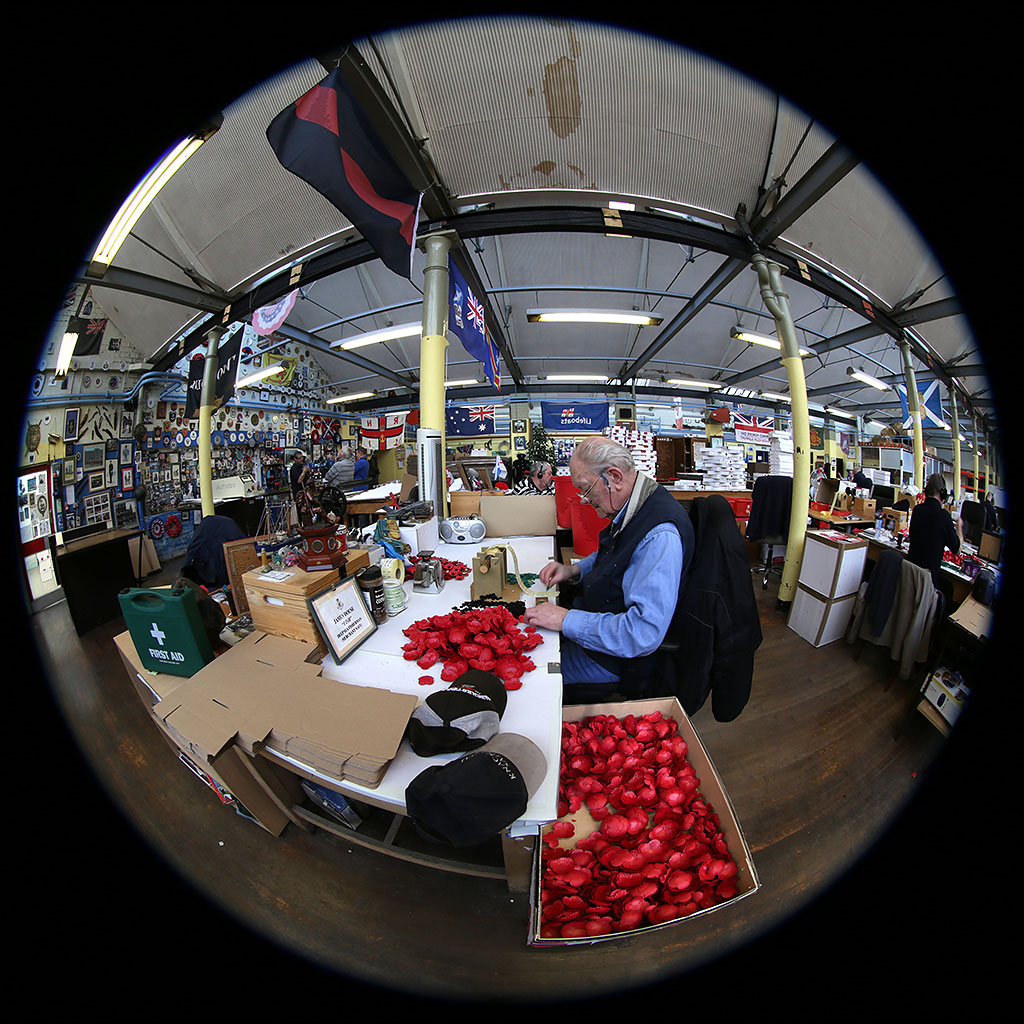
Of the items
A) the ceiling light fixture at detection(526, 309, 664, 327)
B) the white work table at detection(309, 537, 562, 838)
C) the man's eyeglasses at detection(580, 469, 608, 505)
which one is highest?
the ceiling light fixture at detection(526, 309, 664, 327)

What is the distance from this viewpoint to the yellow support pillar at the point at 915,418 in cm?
221

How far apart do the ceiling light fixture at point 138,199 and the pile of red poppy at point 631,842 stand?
2684mm

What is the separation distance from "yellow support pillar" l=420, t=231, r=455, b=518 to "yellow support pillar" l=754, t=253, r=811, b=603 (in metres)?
3.37

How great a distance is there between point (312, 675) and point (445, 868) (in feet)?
2.45

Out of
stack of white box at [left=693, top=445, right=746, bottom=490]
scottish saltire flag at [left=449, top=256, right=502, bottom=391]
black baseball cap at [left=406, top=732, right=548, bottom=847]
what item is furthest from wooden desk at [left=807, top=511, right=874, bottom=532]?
black baseball cap at [left=406, top=732, right=548, bottom=847]

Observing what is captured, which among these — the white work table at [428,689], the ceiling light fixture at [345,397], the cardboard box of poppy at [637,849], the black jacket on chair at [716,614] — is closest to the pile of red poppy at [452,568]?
the white work table at [428,689]

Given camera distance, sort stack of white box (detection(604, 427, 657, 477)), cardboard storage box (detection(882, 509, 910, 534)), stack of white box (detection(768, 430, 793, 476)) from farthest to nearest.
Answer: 1. stack of white box (detection(768, 430, 793, 476))
2. stack of white box (detection(604, 427, 657, 477))
3. cardboard storage box (detection(882, 509, 910, 534))

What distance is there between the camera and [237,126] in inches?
97.6

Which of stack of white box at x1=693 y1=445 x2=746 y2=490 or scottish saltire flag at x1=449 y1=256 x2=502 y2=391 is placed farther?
stack of white box at x1=693 y1=445 x2=746 y2=490

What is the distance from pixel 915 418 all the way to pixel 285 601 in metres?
3.96

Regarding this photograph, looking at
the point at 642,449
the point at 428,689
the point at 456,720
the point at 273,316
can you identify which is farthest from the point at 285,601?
the point at 642,449

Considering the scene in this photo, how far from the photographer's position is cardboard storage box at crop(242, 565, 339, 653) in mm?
1271

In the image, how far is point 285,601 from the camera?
1.29 metres

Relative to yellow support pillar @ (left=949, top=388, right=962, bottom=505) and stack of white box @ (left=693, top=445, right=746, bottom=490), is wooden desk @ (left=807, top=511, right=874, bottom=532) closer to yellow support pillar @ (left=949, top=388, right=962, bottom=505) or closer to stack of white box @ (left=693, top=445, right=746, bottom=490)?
stack of white box @ (left=693, top=445, right=746, bottom=490)
